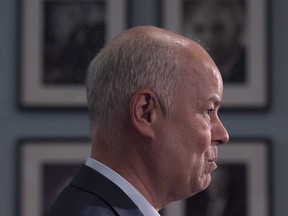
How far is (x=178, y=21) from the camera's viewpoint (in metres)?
2.21

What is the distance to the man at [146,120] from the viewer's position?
0.83 metres

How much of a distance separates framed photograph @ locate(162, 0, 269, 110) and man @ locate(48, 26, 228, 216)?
4.43 feet

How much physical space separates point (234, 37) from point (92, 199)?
1.51m

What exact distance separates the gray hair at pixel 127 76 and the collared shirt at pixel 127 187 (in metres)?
0.03

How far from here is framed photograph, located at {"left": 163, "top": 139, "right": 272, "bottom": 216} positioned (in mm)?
2230

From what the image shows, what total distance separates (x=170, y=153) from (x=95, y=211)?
0.41ft

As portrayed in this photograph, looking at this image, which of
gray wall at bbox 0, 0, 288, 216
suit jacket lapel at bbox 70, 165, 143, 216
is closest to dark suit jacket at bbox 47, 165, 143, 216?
suit jacket lapel at bbox 70, 165, 143, 216

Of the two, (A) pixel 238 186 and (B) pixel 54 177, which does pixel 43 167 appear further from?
(A) pixel 238 186

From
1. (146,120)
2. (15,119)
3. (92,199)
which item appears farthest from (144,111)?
(15,119)

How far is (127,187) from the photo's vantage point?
2.75 feet

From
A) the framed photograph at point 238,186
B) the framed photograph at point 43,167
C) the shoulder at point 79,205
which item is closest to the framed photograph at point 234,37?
the framed photograph at point 238,186

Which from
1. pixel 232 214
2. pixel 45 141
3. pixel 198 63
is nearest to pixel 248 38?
pixel 232 214

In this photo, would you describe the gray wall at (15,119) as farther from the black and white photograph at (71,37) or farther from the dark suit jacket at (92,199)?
the dark suit jacket at (92,199)

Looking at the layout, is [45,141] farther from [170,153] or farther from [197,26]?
[170,153]
